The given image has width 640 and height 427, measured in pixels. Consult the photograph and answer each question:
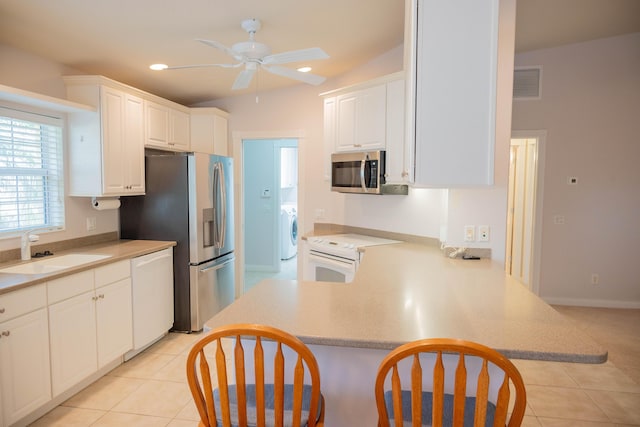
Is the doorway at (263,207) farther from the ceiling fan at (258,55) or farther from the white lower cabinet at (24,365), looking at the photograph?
the white lower cabinet at (24,365)

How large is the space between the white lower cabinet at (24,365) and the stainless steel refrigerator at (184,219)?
1443 mm

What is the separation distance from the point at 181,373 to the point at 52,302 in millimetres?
1074

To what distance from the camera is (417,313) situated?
5.27ft

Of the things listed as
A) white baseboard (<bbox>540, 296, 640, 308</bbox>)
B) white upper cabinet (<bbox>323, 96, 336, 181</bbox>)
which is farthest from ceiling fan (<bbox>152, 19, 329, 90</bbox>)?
white baseboard (<bbox>540, 296, 640, 308</bbox>)

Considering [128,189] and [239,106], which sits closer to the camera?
[128,189]

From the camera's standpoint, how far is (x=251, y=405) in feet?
4.46

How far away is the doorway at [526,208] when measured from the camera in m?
4.68

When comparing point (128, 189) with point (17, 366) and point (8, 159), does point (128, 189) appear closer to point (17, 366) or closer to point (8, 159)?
point (8, 159)

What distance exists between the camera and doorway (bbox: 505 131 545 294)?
15.4 feet

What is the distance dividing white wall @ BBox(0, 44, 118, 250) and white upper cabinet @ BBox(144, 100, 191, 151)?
70cm

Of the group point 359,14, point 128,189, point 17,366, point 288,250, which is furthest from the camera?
point 288,250

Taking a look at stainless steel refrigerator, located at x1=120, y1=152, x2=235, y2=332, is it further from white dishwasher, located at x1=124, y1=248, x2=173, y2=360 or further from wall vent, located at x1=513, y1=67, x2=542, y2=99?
wall vent, located at x1=513, y1=67, x2=542, y2=99

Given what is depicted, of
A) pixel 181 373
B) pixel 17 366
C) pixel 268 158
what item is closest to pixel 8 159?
pixel 17 366

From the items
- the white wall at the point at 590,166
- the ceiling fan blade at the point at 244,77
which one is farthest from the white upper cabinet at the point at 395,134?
the white wall at the point at 590,166
